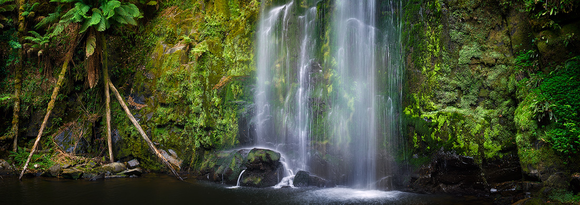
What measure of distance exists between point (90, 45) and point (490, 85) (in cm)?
1331

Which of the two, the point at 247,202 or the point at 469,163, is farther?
the point at 469,163

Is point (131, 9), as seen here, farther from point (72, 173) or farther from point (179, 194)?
point (179, 194)

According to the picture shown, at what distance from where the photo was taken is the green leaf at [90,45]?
11.7 m

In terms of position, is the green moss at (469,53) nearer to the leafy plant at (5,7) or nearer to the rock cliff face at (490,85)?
the rock cliff face at (490,85)

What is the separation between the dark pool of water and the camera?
291 inches

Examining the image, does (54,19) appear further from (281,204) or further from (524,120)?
(524,120)

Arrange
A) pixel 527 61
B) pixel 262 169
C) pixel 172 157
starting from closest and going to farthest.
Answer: pixel 527 61 < pixel 262 169 < pixel 172 157

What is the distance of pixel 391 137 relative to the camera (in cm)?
937

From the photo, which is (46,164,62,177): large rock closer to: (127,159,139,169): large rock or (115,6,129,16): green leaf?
(127,159,139,169): large rock

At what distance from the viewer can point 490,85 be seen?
8.35m

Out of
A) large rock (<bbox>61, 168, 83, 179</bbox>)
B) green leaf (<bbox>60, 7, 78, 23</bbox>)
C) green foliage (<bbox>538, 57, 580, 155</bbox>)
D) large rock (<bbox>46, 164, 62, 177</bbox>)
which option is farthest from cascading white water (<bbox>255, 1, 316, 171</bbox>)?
large rock (<bbox>46, 164, 62, 177</bbox>)

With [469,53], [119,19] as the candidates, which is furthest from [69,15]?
[469,53]

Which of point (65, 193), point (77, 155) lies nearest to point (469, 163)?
point (65, 193)

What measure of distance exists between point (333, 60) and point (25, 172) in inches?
443
